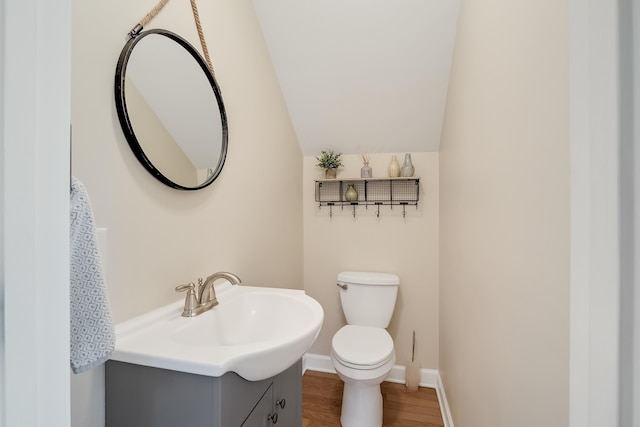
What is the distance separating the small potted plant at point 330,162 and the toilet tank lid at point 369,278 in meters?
0.78

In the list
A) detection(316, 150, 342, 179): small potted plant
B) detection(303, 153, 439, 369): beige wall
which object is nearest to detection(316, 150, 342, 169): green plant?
detection(316, 150, 342, 179): small potted plant

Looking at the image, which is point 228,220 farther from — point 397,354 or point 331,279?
point 397,354

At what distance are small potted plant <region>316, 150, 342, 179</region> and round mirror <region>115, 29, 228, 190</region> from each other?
982mm

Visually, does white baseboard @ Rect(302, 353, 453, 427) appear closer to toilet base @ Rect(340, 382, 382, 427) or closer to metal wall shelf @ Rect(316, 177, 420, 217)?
toilet base @ Rect(340, 382, 382, 427)

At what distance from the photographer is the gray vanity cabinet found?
2.14 feet

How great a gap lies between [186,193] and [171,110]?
308mm

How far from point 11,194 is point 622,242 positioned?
710 millimetres

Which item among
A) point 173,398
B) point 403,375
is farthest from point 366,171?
point 173,398

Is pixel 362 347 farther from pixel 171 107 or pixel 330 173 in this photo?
pixel 171 107

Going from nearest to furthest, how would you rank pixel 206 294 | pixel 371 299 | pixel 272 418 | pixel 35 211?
1. pixel 35 211
2. pixel 272 418
3. pixel 206 294
4. pixel 371 299

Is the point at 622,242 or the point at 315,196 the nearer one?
the point at 622,242

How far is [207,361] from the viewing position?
0.62 m

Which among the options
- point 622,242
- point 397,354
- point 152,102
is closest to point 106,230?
point 152,102

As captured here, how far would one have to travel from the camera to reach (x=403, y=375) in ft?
6.67
